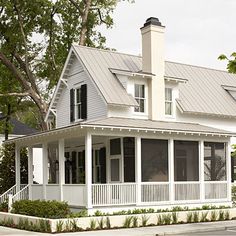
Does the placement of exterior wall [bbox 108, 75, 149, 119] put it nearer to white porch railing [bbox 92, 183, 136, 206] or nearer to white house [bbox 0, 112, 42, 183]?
white porch railing [bbox 92, 183, 136, 206]

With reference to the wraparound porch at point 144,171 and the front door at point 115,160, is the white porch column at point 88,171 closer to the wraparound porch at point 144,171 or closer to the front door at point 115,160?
the wraparound porch at point 144,171

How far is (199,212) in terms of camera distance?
80.6ft

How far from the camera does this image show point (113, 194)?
24188 millimetres

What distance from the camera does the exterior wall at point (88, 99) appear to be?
2777 cm

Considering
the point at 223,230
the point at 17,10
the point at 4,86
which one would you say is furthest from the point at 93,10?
the point at 223,230

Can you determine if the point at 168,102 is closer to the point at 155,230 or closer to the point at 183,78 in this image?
the point at 183,78

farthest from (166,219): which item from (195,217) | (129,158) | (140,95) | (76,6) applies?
(76,6)

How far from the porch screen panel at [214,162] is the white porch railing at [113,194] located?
5.12 meters

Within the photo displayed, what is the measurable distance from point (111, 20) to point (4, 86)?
31.7 feet

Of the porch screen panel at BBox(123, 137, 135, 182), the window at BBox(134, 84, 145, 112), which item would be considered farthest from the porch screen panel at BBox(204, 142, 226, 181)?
the porch screen panel at BBox(123, 137, 135, 182)

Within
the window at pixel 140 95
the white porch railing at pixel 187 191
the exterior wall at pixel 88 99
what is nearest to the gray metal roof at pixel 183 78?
the exterior wall at pixel 88 99

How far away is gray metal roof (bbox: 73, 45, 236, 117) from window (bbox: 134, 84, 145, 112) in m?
0.79

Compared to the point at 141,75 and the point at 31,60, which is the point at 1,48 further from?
the point at 141,75

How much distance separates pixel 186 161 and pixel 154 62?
18.6 feet
